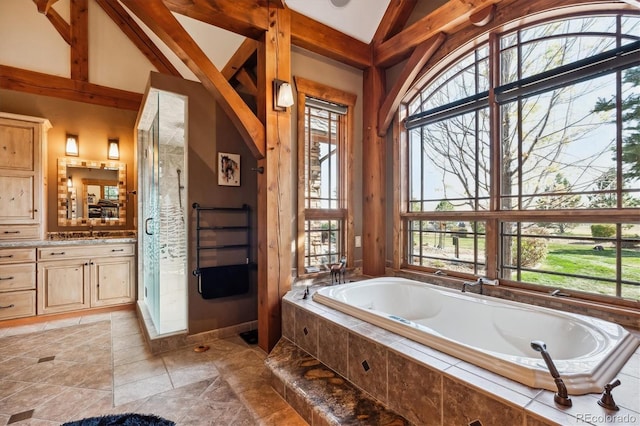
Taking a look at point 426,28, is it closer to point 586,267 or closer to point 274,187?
point 274,187

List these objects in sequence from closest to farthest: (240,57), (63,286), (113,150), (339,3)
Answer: (339,3), (240,57), (63,286), (113,150)

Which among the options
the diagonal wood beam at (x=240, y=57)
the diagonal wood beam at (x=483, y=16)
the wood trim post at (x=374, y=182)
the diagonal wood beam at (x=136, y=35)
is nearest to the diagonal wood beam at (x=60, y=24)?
the diagonal wood beam at (x=136, y=35)

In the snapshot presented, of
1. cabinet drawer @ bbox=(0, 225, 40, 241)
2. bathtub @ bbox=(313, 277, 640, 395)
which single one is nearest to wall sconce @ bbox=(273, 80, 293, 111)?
bathtub @ bbox=(313, 277, 640, 395)

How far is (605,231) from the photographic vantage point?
188 centimetres

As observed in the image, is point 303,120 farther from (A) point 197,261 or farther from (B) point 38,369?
(B) point 38,369

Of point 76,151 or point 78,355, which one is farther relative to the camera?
point 76,151

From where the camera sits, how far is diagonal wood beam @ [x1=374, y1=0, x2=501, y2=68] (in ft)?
7.64

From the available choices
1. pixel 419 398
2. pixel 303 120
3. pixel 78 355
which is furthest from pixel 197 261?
pixel 419 398

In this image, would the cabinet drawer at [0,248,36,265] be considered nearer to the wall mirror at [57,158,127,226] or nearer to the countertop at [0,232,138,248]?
the countertop at [0,232,138,248]

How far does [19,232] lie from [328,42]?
3960mm

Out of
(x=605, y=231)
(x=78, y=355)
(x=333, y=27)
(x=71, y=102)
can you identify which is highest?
(x=333, y=27)

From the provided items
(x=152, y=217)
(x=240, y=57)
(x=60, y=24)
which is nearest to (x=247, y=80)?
(x=240, y=57)

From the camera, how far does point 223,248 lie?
2816 millimetres

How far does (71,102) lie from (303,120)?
328 centimetres
